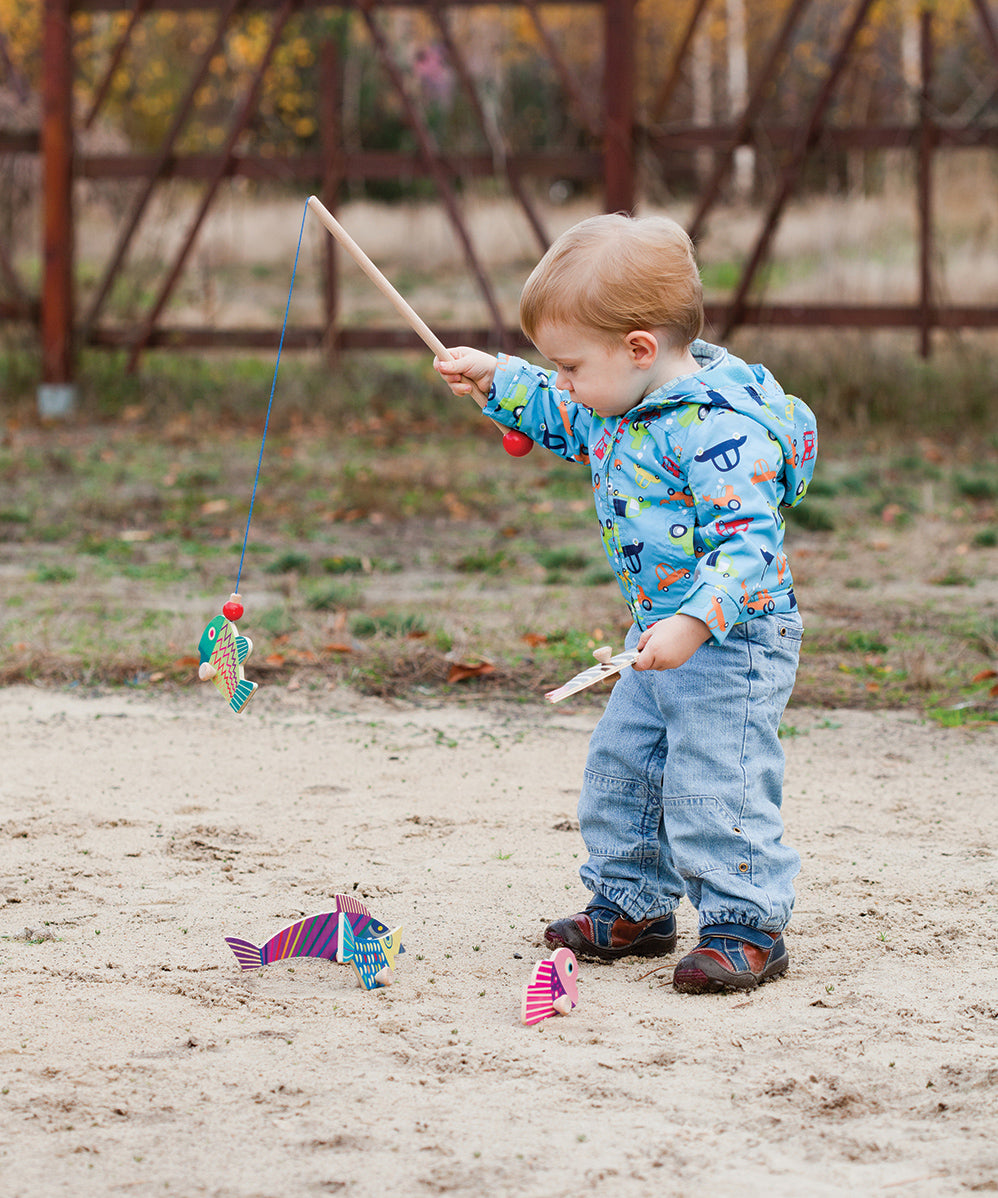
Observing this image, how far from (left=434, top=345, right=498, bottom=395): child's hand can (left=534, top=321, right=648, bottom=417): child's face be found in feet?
0.83

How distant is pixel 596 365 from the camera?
2.52m

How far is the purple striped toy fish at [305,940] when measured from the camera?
2.64 meters

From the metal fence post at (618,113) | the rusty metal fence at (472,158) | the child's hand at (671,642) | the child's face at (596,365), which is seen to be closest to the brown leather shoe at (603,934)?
the child's hand at (671,642)

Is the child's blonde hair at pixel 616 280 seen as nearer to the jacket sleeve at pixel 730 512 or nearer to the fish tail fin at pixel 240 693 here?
the jacket sleeve at pixel 730 512

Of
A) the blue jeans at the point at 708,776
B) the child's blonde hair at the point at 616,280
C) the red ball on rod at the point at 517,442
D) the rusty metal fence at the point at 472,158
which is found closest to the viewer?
the child's blonde hair at the point at 616,280

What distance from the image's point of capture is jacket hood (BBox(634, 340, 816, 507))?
250 centimetres

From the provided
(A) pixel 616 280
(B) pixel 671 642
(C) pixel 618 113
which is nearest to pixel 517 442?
(A) pixel 616 280

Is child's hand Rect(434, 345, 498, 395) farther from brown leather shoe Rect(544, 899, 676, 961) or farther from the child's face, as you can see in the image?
brown leather shoe Rect(544, 899, 676, 961)

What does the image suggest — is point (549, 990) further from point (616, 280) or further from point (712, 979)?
point (616, 280)

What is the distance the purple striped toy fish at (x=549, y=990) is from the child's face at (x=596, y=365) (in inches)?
35.6

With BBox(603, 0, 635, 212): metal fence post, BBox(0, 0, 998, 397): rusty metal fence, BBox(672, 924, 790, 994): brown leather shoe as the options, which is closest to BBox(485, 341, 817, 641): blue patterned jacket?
BBox(672, 924, 790, 994): brown leather shoe

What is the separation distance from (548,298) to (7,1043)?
4.71 feet

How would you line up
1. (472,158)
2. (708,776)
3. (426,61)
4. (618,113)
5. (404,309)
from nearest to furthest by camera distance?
(708,776)
(404,309)
(618,113)
(472,158)
(426,61)

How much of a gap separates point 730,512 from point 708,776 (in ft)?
1.54
